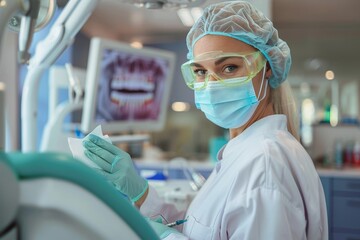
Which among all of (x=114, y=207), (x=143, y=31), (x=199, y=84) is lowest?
(x=114, y=207)

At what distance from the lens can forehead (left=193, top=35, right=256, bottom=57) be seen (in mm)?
1102

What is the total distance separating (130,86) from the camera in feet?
8.29

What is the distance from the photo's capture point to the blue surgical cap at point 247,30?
1093 mm

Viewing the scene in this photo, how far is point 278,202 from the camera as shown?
883 mm

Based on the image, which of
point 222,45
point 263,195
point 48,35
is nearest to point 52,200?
point 263,195

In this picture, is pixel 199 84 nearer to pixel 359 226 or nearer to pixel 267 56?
pixel 267 56

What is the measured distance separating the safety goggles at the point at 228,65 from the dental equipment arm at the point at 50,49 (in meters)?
0.50

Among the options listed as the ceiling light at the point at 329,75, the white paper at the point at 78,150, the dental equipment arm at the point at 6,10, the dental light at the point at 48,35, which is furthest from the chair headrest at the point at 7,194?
the ceiling light at the point at 329,75

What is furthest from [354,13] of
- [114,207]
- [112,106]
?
[114,207]

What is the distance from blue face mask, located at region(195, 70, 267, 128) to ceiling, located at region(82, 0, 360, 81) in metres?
2.67

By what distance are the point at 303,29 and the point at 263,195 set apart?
3896mm

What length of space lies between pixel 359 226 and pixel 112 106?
2.40 meters

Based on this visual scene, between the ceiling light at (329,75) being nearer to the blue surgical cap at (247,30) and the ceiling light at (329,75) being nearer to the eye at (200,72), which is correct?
the blue surgical cap at (247,30)

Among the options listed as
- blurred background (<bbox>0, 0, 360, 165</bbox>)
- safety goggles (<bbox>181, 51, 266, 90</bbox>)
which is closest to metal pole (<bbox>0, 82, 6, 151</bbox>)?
safety goggles (<bbox>181, 51, 266, 90</bbox>)
